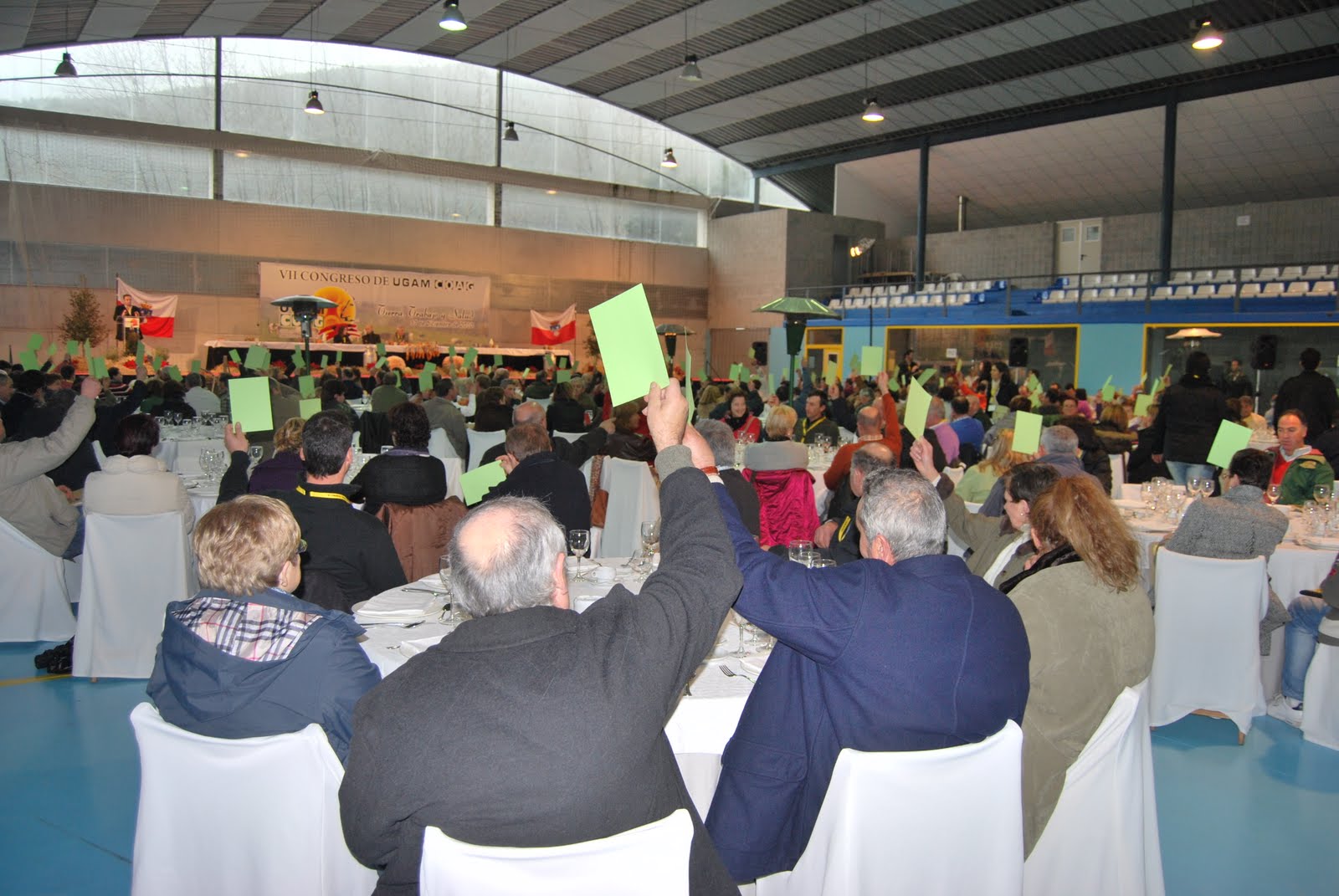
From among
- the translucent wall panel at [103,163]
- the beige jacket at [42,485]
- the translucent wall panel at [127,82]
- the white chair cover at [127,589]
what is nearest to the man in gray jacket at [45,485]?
the beige jacket at [42,485]

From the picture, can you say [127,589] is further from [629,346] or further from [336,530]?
[629,346]

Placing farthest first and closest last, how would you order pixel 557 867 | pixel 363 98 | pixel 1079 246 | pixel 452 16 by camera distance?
pixel 1079 246 → pixel 363 98 → pixel 452 16 → pixel 557 867

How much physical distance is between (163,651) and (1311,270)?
18.2m

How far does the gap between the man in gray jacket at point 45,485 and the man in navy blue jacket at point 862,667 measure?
3867 mm

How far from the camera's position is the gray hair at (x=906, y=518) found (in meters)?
2.03

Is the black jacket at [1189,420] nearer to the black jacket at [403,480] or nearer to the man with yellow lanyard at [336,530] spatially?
the black jacket at [403,480]

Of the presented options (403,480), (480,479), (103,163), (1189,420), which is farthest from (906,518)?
(103,163)

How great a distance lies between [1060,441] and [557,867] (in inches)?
165

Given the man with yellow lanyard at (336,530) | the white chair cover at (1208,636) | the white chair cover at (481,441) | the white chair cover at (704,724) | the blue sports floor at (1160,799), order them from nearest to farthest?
the white chair cover at (704,724) → the blue sports floor at (1160,799) → the man with yellow lanyard at (336,530) → the white chair cover at (1208,636) → the white chair cover at (481,441)

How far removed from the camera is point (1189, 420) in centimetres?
673

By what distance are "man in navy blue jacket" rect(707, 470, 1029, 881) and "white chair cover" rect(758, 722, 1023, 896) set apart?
0.32 feet

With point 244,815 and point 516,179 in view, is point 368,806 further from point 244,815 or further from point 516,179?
point 516,179

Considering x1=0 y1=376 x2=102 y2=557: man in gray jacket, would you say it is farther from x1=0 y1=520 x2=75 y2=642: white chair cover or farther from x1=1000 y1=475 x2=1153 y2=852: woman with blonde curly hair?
x1=1000 y1=475 x2=1153 y2=852: woman with blonde curly hair

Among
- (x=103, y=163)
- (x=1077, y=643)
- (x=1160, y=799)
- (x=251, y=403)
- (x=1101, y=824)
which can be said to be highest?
(x=103, y=163)
